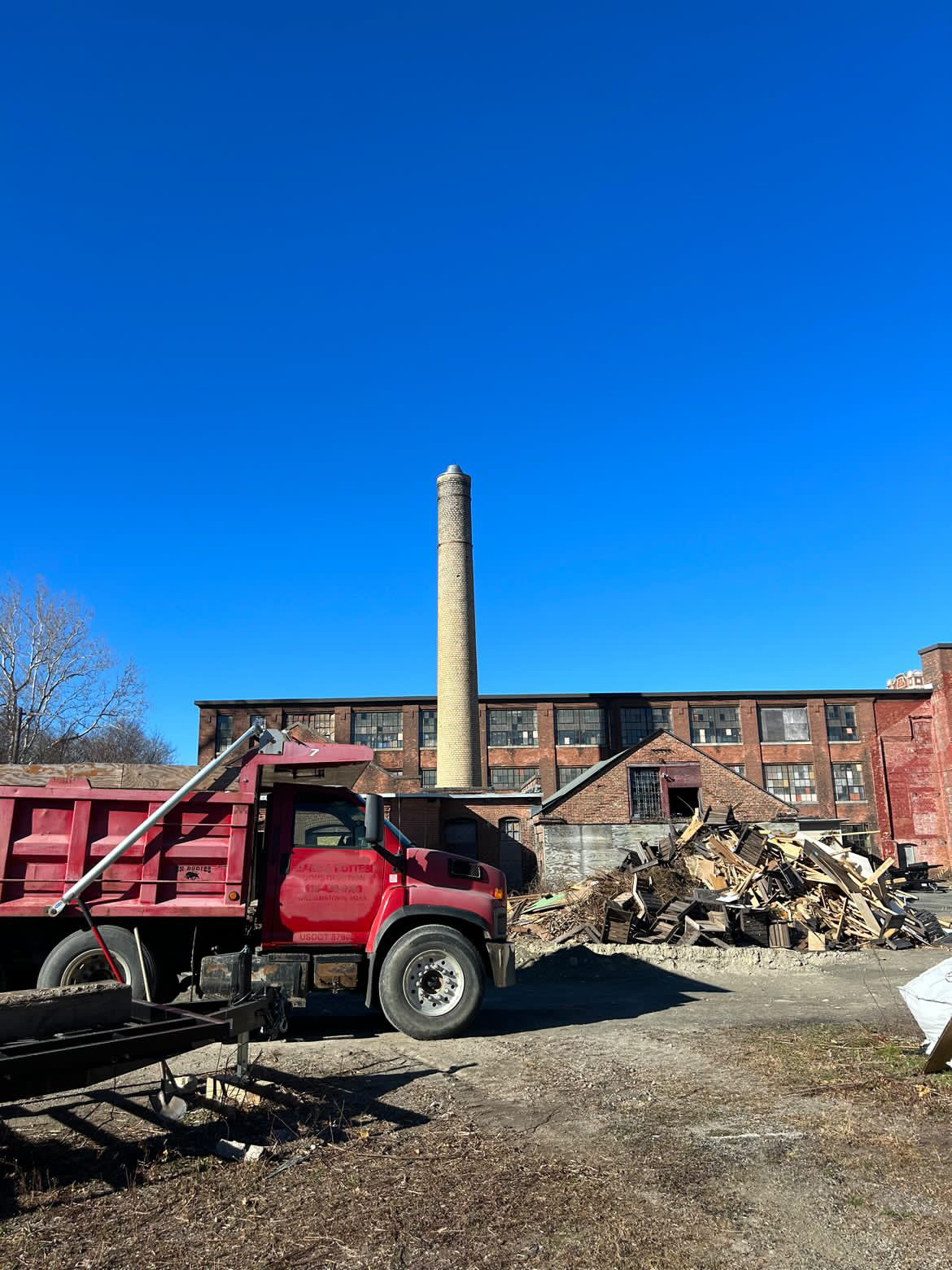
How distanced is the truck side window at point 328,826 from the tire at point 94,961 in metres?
1.84

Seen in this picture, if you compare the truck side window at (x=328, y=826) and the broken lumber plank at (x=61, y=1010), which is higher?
the truck side window at (x=328, y=826)

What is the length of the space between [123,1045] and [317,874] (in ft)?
13.8

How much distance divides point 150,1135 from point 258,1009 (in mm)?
967

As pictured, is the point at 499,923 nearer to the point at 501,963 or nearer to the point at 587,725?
the point at 501,963

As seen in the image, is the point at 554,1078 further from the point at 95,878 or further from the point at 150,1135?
the point at 95,878

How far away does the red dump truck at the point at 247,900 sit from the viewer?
883cm

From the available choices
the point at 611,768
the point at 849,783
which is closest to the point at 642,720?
the point at 849,783

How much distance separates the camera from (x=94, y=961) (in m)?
8.82

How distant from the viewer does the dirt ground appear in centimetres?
421

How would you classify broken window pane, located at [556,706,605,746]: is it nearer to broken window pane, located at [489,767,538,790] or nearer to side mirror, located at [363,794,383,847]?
broken window pane, located at [489,767,538,790]

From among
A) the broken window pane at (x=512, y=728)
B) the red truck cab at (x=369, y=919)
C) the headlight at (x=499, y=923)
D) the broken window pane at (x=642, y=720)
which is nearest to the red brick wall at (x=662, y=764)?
the broken window pane at (x=642, y=720)

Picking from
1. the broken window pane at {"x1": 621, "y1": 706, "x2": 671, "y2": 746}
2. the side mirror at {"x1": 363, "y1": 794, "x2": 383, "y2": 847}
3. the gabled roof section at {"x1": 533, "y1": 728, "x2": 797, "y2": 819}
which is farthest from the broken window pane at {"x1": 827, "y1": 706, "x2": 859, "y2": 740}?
the side mirror at {"x1": 363, "y1": 794, "x2": 383, "y2": 847}

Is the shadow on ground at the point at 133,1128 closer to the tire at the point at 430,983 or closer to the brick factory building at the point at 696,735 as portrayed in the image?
the tire at the point at 430,983

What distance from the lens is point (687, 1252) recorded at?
13.5 feet
